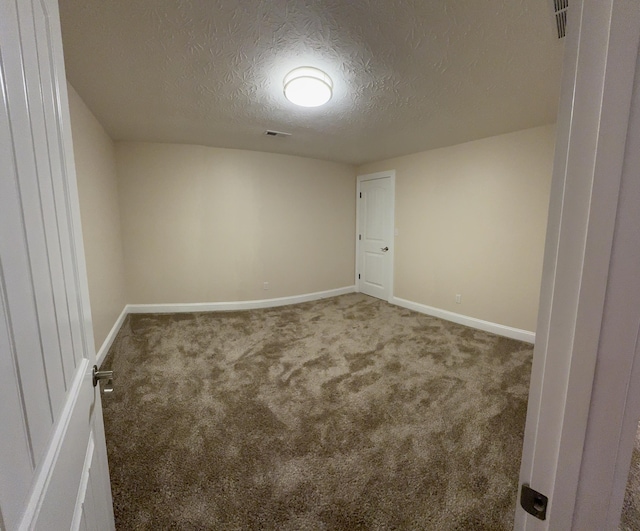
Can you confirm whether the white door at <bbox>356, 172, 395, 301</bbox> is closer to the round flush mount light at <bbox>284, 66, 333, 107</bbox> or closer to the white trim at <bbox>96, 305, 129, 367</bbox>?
the round flush mount light at <bbox>284, 66, 333, 107</bbox>

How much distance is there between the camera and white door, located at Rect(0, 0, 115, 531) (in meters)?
0.40

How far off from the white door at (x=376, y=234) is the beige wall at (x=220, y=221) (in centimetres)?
58

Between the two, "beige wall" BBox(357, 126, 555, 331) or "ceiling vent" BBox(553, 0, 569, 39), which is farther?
"beige wall" BBox(357, 126, 555, 331)

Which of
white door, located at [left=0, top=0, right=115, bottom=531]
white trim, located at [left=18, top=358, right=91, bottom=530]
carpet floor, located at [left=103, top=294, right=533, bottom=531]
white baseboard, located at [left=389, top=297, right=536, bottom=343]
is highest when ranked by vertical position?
white door, located at [left=0, top=0, right=115, bottom=531]

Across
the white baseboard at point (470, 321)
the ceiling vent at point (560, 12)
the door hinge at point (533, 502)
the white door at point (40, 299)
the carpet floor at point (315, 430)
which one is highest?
the ceiling vent at point (560, 12)

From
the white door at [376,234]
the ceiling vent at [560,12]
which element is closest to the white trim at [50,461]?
the ceiling vent at [560,12]

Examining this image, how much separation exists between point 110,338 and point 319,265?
3045 mm

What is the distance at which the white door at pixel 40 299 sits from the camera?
399 mm

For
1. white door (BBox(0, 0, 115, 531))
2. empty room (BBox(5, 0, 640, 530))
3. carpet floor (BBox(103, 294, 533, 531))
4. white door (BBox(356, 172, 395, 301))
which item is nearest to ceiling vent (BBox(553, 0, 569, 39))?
empty room (BBox(5, 0, 640, 530))

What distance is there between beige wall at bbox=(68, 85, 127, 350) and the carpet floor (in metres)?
0.49

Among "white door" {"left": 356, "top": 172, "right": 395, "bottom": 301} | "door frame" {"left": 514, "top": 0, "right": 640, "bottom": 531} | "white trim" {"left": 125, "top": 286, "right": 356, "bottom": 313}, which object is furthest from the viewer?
"white door" {"left": 356, "top": 172, "right": 395, "bottom": 301}

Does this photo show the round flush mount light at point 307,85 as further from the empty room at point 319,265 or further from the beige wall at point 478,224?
the beige wall at point 478,224

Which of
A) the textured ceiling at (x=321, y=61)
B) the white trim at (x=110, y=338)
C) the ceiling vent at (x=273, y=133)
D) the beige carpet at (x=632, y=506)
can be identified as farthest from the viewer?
the ceiling vent at (x=273, y=133)

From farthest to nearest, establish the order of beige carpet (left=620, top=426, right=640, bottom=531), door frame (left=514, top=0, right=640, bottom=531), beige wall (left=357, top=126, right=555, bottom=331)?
beige wall (left=357, top=126, right=555, bottom=331), beige carpet (left=620, top=426, right=640, bottom=531), door frame (left=514, top=0, right=640, bottom=531)
